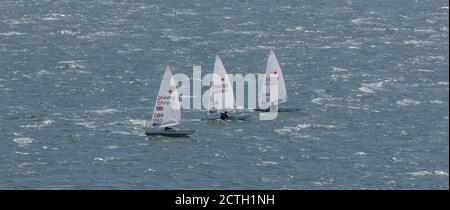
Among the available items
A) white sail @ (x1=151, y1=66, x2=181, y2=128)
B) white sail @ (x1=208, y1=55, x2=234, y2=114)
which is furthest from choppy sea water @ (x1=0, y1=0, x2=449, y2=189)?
white sail @ (x1=208, y1=55, x2=234, y2=114)

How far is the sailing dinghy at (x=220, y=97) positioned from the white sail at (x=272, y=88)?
7575 mm

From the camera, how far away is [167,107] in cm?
15975

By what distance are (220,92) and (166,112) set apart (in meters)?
15.6

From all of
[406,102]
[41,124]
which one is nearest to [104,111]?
[41,124]

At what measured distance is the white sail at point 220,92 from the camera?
170 metres

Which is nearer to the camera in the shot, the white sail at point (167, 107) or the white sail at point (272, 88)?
the white sail at point (167, 107)

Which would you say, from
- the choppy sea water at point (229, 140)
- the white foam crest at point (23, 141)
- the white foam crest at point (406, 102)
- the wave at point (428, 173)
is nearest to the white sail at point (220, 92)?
the choppy sea water at point (229, 140)

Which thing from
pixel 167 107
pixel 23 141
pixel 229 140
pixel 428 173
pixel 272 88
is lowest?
pixel 428 173

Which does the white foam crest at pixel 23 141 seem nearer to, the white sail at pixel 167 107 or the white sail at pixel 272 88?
the white sail at pixel 167 107

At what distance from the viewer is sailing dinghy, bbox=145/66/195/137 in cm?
15812

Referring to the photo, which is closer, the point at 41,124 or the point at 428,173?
the point at 428,173

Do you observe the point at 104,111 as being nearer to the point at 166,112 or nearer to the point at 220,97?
the point at 166,112
